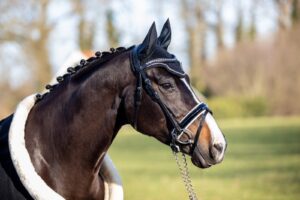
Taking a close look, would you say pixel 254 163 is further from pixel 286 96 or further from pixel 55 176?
pixel 286 96

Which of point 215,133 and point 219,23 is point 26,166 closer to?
point 215,133

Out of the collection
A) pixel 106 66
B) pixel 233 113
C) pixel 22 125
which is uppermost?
pixel 106 66

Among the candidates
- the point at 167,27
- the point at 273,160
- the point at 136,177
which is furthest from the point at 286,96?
the point at 167,27

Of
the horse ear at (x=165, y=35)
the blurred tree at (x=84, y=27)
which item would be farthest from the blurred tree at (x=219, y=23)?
the horse ear at (x=165, y=35)

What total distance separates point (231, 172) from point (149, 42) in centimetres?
1233

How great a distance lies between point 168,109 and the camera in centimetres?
366

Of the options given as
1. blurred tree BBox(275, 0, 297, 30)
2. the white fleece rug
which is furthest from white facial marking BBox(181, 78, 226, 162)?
blurred tree BBox(275, 0, 297, 30)

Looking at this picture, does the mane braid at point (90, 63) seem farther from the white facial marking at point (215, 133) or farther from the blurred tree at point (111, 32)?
the blurred tree at point (111, 32)

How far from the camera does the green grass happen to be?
38.6ft

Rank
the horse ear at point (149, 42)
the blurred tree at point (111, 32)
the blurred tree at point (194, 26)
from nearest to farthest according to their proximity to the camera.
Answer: the horse ear at point (149, 42) → the blurred tree at point (111, 32) → the blurred tree at point (194, 26)

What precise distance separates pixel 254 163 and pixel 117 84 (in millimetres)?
13917

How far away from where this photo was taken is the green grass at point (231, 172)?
11773 millimetres

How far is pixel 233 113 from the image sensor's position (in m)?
43.4

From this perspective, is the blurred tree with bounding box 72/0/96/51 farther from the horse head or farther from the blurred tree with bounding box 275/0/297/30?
the horse head
